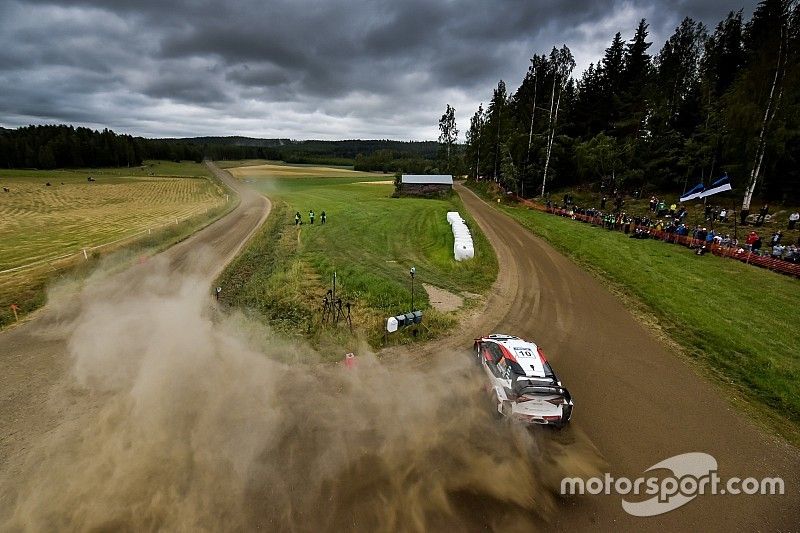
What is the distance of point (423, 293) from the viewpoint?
20.9 metres

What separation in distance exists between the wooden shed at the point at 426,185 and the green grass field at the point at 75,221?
2933 centimetres

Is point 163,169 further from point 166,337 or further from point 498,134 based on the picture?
point 166,337

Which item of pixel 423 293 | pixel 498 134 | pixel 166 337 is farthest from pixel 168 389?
pixel 498 134

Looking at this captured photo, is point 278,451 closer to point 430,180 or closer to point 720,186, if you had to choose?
point 720,186

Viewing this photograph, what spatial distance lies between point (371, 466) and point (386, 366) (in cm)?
472

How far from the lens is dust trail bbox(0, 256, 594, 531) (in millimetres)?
8188

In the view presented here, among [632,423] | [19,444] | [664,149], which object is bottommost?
[19,444]

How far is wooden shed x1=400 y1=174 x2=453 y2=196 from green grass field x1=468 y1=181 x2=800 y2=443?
3491 cm

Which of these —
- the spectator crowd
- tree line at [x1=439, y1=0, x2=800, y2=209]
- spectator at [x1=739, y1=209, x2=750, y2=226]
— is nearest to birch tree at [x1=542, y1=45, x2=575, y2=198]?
tree line at [x1=439, y1=0, x2=800, y2=209]

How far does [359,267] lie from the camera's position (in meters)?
25.8

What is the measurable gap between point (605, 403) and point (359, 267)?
56.7 feet

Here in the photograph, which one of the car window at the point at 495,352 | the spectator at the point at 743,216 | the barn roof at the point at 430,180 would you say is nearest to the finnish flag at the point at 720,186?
the spectator at the point at 743,216

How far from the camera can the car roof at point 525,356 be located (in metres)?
11.0

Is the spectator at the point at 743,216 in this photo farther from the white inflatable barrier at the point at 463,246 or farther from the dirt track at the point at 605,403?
the white inflatable barrier at the point at 463,246
